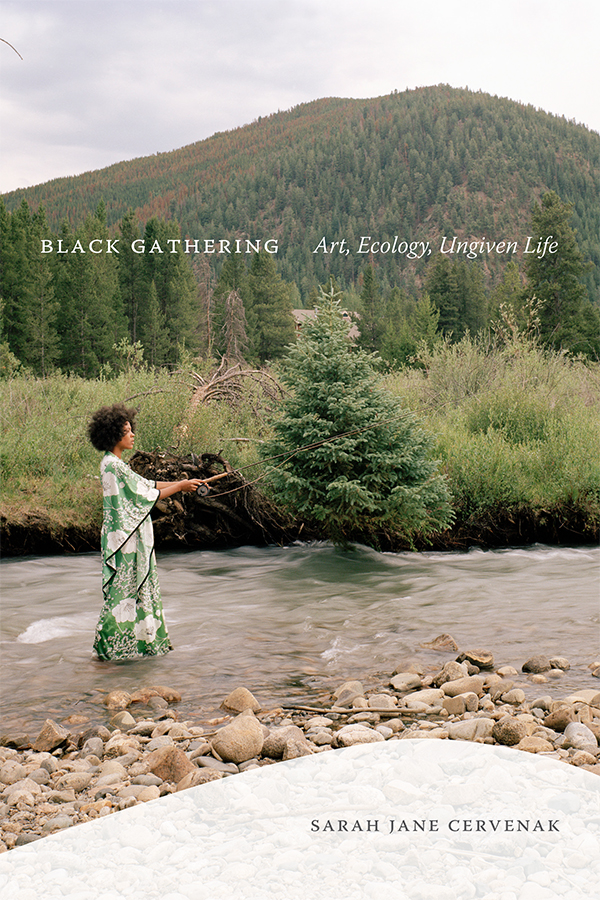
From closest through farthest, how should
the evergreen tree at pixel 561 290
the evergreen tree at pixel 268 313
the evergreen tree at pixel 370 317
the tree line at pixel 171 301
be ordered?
the tree line at pixel 171 301
the evergreen tree at pixel 561 290
the evergreen tree at pixel 268 313
the evergreen tree at pixel 370 317

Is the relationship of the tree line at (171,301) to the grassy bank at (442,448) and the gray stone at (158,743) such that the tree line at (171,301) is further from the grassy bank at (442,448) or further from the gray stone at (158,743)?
the gray stone at (158,743)

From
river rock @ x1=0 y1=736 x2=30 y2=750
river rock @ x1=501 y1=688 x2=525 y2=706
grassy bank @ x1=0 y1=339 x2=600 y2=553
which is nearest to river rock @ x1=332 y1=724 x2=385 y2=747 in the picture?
river rock @ x1=501 y1=688 x2=525 y2=706

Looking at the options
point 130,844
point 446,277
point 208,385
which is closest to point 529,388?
point 208,385

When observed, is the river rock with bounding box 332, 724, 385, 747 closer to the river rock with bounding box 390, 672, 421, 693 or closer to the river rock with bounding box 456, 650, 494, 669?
the river rock with bounding box 390, 672, 421, 693

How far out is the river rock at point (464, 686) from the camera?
6.23m

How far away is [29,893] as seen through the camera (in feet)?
10.5

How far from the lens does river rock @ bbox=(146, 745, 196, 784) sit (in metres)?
4.65

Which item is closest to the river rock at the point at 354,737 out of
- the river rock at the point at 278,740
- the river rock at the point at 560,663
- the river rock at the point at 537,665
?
the river rock at the point at 278,740

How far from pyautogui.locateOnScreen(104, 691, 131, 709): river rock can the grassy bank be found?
24.8 ft

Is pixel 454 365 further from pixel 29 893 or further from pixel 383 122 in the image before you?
pixel 383 122

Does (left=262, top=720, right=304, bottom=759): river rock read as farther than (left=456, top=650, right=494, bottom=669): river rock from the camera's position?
No

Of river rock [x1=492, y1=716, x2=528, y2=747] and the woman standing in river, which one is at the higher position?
the woman standing in river

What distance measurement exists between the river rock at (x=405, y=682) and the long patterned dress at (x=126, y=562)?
245 cm

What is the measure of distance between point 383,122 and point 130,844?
20249cm
